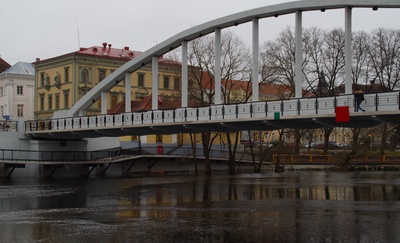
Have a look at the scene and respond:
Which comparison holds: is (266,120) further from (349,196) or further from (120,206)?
(120,206)

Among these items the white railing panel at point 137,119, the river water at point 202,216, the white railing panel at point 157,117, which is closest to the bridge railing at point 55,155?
the white railing panel at point 137,119

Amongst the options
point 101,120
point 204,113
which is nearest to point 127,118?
point 101,120

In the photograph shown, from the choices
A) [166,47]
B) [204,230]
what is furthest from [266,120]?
[204,230]

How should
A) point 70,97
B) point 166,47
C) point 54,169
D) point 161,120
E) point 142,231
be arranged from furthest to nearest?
point 70,97, point 54,169, point 166,47, point 161,120, point 142,231

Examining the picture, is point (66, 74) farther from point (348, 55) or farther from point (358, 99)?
point (358, 99)

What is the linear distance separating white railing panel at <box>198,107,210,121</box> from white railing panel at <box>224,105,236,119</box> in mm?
1613

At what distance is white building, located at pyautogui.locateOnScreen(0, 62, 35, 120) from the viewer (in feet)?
301

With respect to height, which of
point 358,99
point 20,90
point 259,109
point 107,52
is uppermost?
point 107,52

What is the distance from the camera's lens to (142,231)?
17797 mm

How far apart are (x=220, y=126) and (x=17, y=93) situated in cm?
6238

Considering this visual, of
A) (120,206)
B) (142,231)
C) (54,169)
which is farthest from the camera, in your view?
(54,169)

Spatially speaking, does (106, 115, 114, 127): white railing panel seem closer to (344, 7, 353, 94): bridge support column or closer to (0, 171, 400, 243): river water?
(0, 171, 400, 243): river water

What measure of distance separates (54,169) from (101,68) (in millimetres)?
28907

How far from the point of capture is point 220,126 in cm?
3897
